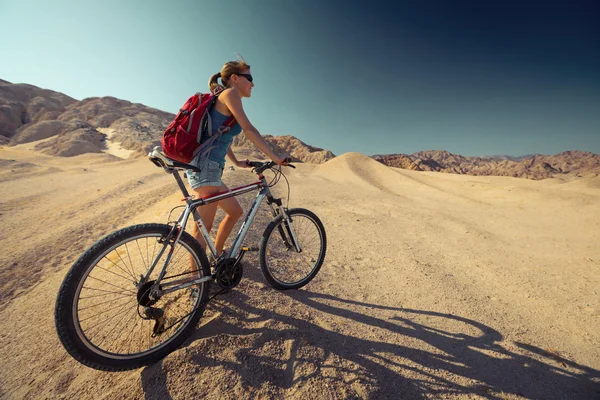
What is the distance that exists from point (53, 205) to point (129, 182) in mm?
3529

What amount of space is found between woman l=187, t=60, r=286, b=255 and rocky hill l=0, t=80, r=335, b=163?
24627 mm

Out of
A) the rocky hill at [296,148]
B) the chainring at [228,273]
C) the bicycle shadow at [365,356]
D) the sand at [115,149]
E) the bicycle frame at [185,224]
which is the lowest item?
the sand at [115,149]

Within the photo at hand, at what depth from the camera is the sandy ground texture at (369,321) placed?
193 cm

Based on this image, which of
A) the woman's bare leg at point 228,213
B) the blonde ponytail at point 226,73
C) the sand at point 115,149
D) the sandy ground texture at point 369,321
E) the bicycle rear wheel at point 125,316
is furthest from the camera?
the sand at point 115,149

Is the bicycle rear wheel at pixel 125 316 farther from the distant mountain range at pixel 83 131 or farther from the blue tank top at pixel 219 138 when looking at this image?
the distant mountain range at pixel 83 131

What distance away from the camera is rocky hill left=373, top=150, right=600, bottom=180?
44.0 metres

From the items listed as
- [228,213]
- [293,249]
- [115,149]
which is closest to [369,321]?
[293,249]

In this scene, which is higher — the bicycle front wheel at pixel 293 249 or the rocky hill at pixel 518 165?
the rocky hill at pixel 518 165

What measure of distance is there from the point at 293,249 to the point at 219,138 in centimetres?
171

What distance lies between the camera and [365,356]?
7.44 feet

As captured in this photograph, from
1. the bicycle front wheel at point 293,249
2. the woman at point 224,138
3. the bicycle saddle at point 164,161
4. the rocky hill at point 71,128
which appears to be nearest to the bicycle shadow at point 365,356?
the bicycle front wheel at point 293,249

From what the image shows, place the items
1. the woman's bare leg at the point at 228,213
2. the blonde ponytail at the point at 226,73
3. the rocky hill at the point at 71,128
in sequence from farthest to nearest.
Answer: the rocky hill at the point at 71,128 < the woman's bare leg at the point at 228,213 < the blonde ponytail at the point at 226,73

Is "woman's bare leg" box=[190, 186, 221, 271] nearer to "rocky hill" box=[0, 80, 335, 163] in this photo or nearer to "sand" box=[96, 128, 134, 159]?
"rocky hill" box=[0, 80, 335, 163]

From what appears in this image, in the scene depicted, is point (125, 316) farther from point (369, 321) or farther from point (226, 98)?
point (369, 321)
